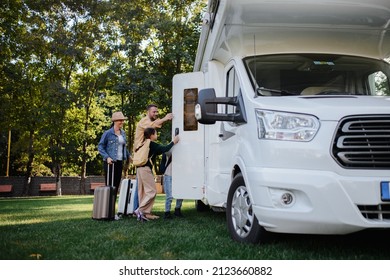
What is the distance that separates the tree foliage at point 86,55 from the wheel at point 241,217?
1444cm

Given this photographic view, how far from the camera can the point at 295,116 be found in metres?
4.09

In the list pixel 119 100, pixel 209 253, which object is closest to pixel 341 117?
pixel 209 253

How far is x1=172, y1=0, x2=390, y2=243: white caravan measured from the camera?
3.85m

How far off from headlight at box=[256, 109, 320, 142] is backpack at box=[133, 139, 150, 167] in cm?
352

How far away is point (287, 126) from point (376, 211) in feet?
3.33

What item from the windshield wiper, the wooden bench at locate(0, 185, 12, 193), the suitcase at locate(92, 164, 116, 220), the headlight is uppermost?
the windshield wiper

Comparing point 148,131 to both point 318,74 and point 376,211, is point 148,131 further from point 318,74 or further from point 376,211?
point 376,211

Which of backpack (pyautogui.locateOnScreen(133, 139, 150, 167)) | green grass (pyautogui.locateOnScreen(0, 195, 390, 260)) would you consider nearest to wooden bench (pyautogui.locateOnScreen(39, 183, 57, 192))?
backpack (pyautogui.locateOnScreen(133, 139, 150, 167))

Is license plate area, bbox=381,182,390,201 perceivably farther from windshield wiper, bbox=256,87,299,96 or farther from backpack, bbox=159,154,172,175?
backpack, bbox=159,154,172,175

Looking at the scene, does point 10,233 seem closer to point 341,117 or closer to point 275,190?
point 275,190

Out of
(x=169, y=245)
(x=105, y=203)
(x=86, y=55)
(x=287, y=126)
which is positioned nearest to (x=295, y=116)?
(x=287, y=126)

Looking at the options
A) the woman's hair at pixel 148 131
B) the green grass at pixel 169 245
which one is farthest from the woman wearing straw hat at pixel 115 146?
the green grass at pixel 169 245

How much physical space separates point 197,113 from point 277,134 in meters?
1.06

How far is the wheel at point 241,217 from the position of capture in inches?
177
